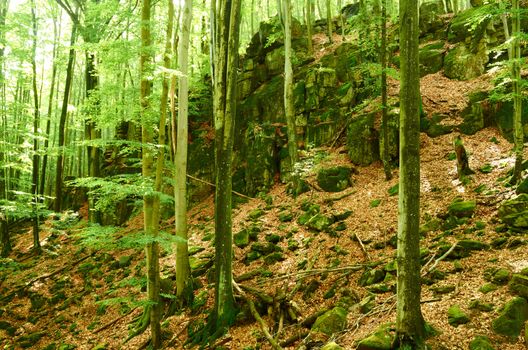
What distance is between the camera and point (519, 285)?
197 inches

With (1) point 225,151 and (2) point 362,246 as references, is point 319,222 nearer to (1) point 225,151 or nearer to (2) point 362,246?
(2) point 362,246

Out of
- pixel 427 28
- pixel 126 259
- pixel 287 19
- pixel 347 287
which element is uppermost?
pixel 427 28

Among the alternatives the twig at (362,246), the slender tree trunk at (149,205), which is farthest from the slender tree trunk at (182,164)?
the twig at (362,246)

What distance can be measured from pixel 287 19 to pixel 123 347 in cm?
1211

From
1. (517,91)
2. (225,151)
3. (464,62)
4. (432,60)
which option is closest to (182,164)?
(225,151)

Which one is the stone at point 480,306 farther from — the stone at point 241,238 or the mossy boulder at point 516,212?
the stone at point 241,238

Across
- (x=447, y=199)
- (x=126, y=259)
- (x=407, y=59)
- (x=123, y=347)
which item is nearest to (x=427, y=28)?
(x=447, y=199)

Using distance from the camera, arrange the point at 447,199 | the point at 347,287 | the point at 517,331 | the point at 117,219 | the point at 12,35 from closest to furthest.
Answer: the point at 517,331, the point at 347,287, the point at 447,199, the point at 12,35, the point at 117,219

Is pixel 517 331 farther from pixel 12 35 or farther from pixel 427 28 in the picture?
pixel 12 35

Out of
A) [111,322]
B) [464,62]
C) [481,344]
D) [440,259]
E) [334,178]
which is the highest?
[464,62]

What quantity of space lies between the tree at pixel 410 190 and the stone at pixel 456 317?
735 millimetres

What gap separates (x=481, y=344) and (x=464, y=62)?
1351cm

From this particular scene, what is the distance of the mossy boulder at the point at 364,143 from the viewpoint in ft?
41.3

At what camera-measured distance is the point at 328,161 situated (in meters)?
13.0
